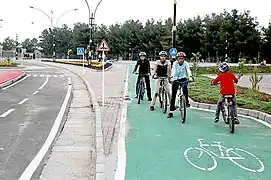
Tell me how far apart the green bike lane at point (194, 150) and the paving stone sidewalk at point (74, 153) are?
0.66 metres

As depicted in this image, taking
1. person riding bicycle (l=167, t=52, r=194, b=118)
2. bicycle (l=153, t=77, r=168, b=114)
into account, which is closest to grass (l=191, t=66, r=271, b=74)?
bicycle (l=153, t=77, r=168, b=114)

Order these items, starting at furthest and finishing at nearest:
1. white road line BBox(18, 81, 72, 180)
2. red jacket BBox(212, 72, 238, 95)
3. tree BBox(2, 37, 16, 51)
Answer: tree BBox(2, 37, 16, 51) < red jacket BBox(212, 72, 238, 95) < white road line BBox(18, 81, 72, 180)

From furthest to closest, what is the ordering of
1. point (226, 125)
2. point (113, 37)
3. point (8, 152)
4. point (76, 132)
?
point (113, 37) < point (226, 125) < point (76, 132) < point (8, 152)

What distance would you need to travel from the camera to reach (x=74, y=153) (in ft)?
28.2

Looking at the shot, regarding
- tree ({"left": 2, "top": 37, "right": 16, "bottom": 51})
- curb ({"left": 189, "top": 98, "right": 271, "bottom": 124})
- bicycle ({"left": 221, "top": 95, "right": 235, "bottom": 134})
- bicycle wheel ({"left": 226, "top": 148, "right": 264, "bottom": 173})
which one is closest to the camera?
bicycle wheel ({"left": 226, "top": 148, "right": 264, "bottom": 173})

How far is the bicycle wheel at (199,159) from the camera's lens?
7.54 m

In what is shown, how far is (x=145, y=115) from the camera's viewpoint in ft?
44.0

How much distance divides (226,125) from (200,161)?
12.9 ft

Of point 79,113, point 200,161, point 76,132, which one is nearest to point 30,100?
point 79,113

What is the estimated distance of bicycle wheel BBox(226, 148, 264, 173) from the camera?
24.6 ft

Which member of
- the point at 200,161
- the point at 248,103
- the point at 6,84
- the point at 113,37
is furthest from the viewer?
the point at 113,37

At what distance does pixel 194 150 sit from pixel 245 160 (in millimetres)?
1033

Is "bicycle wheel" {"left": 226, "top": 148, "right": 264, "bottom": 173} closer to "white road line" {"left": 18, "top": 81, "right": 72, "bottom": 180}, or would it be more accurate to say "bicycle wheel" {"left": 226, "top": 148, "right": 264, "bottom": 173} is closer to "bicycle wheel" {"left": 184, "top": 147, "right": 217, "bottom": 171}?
"bicycle wheel" {"left": 184, "top": 147, "right": 217, "bottom": 171}

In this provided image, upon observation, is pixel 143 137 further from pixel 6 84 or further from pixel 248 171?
pixel 6 84
